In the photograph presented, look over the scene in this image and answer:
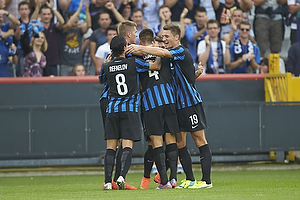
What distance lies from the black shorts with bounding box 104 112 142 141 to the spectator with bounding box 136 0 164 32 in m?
6.60

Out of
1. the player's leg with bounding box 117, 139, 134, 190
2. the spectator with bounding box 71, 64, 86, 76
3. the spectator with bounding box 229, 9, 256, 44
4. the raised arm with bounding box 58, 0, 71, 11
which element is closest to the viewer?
the player's leg with bounding box 117, 139, 134, 190

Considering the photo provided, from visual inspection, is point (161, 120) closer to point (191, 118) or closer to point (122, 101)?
point (191, 118)

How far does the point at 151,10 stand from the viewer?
47.2 feet

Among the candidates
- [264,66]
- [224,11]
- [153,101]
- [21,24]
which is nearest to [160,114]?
[153,101]

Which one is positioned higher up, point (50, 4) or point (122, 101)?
point (50, 4)

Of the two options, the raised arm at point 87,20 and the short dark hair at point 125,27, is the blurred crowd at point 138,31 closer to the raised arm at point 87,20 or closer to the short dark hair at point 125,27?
the raised arm at point 87,20

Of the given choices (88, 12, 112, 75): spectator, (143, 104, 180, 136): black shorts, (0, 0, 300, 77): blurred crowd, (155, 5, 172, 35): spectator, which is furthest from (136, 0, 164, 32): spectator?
(143, 104, 180, 136): black shorts

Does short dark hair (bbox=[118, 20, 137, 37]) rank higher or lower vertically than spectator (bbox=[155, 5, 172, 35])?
lower

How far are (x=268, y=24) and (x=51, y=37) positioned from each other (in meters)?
5.26

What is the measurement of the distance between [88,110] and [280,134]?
413 cm

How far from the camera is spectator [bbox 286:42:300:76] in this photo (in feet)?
46.5

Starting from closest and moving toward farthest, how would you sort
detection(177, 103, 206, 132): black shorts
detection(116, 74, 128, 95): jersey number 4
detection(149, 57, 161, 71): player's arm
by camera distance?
1. detection(116, 74, 128, 95): jersey number 4
2. detection(149, 57, 161, 71): player's arm
3. detection(177, 103, 206, 132): black shorts

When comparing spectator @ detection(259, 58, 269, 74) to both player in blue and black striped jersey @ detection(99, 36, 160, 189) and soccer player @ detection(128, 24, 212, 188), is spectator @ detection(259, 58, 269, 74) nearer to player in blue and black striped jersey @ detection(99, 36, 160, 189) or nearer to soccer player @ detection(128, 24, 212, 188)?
soccer player @ detection(128, 24, 212, 188)

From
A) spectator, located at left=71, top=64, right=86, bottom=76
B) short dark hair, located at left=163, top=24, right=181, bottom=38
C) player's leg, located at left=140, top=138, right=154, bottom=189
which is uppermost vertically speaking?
short dark hair, located at left=163, top=24, right=181, bottom=38
